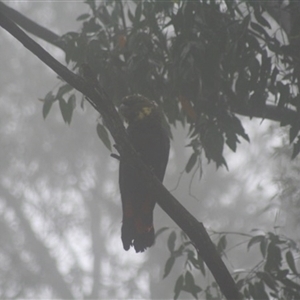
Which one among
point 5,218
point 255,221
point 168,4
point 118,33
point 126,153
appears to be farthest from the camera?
point 255,221

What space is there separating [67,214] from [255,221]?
2.58 ft

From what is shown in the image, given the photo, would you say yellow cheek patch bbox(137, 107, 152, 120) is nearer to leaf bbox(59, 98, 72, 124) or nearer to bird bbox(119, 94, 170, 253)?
bird bbox(119, 94, 170, 253)

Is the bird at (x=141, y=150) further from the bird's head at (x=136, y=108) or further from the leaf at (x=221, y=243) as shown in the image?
the leaf at (x=221, y=243)

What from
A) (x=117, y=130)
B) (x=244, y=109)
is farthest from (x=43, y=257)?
(x=117, y=130)

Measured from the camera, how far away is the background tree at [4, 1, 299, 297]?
1.75 m

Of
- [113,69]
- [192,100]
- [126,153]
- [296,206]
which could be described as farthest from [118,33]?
[126,153]

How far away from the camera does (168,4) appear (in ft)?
6.17

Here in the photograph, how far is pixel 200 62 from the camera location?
171 cm

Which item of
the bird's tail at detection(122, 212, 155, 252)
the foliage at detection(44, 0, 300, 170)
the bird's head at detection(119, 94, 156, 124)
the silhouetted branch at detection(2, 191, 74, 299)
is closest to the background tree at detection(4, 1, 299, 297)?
the foliage at detection(44, 0, 300, 170)

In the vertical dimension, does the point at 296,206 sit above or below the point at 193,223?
above

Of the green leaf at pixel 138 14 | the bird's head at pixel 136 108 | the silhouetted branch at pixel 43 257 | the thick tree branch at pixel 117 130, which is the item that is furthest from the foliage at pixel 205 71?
the silhouetted branch at pixel 43 257

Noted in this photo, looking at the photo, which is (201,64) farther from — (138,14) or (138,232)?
(138,232)

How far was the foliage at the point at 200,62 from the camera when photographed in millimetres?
1746

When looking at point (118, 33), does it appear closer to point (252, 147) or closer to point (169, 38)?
point (169, 38)
